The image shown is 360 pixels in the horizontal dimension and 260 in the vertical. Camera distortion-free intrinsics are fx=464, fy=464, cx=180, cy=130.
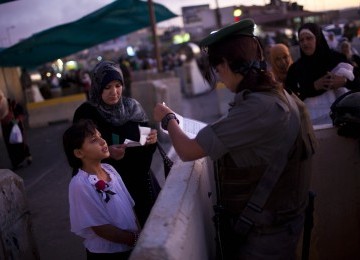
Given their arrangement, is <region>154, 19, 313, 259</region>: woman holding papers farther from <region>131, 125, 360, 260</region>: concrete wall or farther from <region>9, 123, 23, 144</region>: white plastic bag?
<region>9, 123, 23, 144</region>: white plastic bag

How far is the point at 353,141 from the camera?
3.15 meters

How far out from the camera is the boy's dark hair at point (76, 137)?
2600 millimetres

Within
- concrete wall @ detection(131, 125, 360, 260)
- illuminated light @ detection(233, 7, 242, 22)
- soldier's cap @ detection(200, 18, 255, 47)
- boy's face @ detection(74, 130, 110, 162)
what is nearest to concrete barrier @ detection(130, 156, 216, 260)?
concrete wall @ detection(131, 125, 360, 260)

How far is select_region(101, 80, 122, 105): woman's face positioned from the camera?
10.3 feet

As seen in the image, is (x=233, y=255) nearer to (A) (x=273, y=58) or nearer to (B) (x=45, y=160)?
(A) (x=273, y=58)

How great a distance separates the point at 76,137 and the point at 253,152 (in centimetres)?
109

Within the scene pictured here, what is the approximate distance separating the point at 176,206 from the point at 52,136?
11.9 m

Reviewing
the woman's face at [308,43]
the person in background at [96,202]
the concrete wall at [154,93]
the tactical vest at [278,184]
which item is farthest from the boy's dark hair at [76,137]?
the concrete wall at [154,93]

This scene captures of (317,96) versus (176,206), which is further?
(317,96)

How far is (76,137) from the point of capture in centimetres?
260

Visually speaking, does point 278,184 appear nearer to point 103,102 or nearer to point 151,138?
point 151,138

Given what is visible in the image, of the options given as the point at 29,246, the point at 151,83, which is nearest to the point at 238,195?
the point at 29,246

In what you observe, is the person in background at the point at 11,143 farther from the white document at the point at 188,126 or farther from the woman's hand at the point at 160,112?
the woman's hand at the point at 160,112

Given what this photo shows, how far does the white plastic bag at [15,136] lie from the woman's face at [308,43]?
637 centimetres
